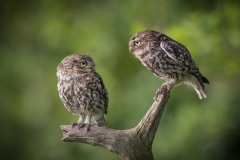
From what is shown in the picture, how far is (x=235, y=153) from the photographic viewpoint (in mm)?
7473

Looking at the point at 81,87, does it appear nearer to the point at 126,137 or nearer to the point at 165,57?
the point at 126,137

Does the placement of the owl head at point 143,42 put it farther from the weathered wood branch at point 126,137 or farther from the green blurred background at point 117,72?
the green blurred background at point 117,72

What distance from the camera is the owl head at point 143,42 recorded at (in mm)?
4418

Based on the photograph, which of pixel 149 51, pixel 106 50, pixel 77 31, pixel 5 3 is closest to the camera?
pixel 149 51

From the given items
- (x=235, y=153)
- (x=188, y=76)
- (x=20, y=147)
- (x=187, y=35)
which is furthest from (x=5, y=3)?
(x=188, y=76)

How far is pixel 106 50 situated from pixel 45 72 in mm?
1286

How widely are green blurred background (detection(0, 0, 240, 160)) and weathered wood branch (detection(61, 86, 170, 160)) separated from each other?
10.1 feet

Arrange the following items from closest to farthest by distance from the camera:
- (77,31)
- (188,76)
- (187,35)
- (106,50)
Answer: (188,76) < (187,35) < (106,50) < (77,31)

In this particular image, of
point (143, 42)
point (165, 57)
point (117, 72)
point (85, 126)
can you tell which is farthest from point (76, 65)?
point (117, 72)

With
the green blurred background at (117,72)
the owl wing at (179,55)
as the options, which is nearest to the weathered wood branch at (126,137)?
the owl wing at (179,55)

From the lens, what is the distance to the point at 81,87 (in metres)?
4.37

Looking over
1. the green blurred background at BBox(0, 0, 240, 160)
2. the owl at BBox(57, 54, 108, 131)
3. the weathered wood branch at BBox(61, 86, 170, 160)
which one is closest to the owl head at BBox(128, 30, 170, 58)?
the owl at BBox(57, 54, 108, 131)

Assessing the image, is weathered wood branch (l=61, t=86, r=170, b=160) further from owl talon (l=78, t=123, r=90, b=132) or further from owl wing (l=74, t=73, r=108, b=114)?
owl wing (l=74, t=73, r=108, b=114)

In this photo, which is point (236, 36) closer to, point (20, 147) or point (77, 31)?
point (77, 31)
